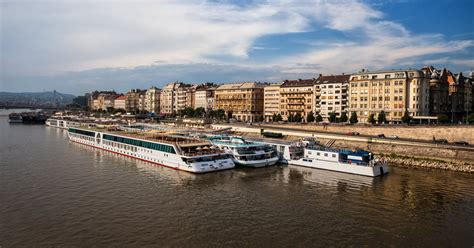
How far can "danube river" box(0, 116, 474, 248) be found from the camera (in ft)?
76.1

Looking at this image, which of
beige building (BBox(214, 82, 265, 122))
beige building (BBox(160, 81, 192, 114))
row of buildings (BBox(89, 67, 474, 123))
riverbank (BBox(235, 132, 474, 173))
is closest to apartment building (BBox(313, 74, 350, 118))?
row of buildings (BBox(89, 67, 474, 123))

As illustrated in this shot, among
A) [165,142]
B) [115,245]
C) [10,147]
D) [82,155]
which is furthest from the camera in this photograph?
[10,147]

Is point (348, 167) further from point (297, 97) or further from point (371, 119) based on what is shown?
point (297, 97)

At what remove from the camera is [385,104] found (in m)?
81.8

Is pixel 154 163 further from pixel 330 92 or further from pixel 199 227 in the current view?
pixel 330 92

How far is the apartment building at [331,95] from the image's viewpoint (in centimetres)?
9612

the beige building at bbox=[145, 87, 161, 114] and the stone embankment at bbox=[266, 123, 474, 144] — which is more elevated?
the beige building at bbox=[145, 87, 161, 114]

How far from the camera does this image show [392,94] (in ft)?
264

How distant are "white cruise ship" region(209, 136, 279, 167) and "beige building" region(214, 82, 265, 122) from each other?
70929 mm

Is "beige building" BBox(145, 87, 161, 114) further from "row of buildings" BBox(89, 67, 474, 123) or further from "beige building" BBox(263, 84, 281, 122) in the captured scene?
"beige building" BBox(263, 84, 281, 122)

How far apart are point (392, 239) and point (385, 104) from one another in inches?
2497

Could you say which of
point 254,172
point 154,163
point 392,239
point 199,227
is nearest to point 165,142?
point 154,163

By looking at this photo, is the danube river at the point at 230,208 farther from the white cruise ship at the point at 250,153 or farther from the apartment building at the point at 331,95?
the apartment building at the point at 331,95

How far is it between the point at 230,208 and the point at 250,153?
18.3 m
